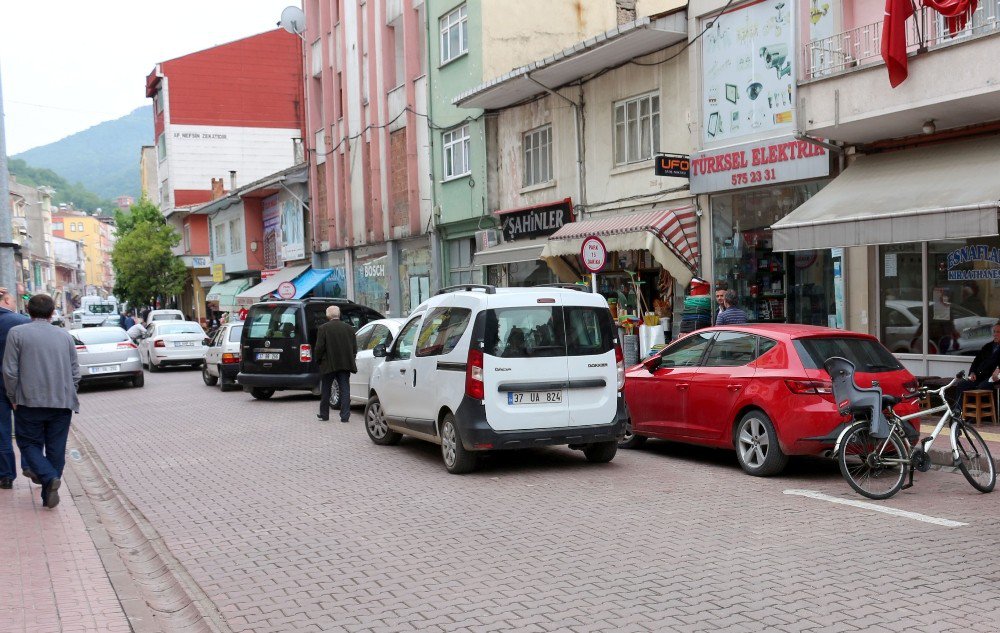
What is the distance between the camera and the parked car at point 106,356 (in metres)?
22.2

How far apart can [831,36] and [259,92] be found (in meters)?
49.5

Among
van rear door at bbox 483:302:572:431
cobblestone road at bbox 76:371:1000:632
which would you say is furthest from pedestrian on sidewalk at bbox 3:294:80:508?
van rear door at bbox 483:302:572:431

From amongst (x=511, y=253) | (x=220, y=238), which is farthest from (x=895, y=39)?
(x=220, y=238)

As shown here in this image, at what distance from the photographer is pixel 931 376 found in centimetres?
1289

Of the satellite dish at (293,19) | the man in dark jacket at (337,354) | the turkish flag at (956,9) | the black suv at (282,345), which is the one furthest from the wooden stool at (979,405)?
the satellite dish at (293,19)

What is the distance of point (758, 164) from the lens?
15.2 meters

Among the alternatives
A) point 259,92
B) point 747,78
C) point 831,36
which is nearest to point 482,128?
point 747,78

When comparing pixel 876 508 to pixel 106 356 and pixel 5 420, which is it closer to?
pixel 5 420

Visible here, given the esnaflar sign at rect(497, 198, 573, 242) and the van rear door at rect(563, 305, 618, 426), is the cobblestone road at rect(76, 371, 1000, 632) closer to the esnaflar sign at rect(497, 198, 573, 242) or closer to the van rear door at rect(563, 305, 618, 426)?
the van rear door at rect(563, 305, 618, 426)

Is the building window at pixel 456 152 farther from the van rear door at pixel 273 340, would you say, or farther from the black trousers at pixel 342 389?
the black trousers at pixel 342 389

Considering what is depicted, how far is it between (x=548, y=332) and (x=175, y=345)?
22.4m

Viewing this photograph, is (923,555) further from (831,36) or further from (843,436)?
(831,36)

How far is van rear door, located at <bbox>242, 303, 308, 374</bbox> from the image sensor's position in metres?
17.8

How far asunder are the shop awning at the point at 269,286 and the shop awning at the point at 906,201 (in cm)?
2744
